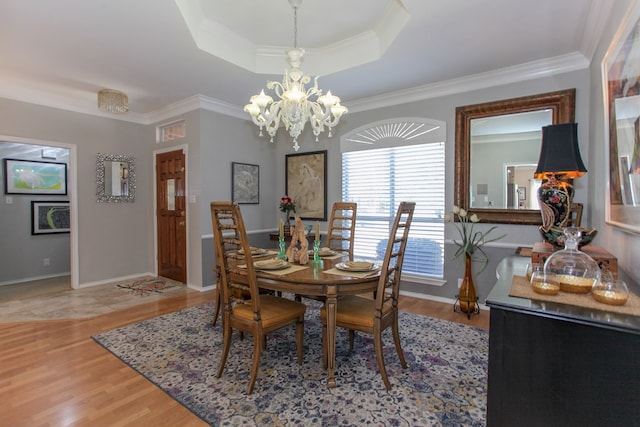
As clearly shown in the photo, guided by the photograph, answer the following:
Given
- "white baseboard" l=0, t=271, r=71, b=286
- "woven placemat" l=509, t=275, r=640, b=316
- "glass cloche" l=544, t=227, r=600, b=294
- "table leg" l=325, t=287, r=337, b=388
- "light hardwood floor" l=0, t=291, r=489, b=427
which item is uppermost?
"glass cloche" l=544, t=227, r=600, b=294

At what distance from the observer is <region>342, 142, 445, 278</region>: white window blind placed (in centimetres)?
393

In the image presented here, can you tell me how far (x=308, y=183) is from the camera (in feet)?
16.5

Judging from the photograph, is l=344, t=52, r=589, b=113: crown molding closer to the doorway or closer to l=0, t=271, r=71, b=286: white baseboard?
the doorway

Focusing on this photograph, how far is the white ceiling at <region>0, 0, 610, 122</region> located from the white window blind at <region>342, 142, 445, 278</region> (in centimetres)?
86

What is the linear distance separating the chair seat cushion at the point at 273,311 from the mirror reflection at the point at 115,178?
12.2 feet

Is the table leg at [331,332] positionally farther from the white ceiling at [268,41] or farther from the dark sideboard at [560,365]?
the white ceiling at [268,41]

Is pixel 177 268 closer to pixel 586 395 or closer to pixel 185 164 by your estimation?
pixel 185 164

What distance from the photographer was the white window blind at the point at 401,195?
393 centimetres

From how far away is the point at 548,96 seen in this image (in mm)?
3184

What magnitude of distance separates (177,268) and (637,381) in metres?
5.00

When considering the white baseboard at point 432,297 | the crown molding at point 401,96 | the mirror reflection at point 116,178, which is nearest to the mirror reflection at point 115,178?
Answer: the mirror reflection at point 116,178

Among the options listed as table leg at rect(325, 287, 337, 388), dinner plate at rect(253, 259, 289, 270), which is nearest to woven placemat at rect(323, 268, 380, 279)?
table leg at rect(325, 287, 337, 388)

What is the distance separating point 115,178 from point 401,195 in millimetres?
4254

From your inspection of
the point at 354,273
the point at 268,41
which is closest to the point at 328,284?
the point at 354,273
